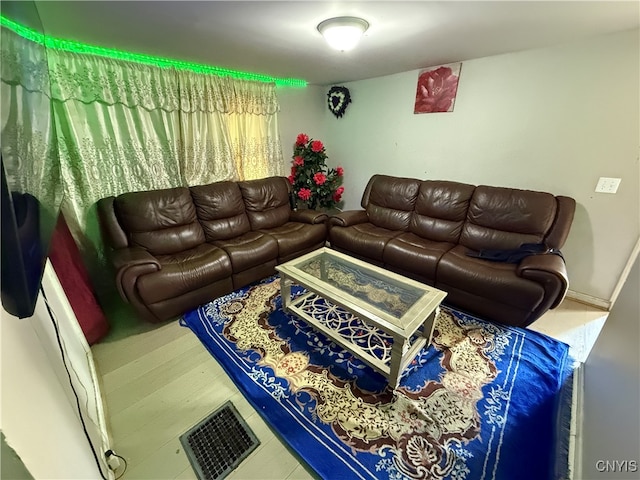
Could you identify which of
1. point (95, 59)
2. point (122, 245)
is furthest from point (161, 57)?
point (122, 245)

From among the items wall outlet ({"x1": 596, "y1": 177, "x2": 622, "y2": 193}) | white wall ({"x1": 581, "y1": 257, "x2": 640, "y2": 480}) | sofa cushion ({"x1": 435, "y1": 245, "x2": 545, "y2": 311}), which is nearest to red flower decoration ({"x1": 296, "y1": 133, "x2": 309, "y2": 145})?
sofa cushion ({"x1": 435, "y1": 245, "x2": 545, "y2": 311})

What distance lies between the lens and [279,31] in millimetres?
1700

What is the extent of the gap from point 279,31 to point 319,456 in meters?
2.42

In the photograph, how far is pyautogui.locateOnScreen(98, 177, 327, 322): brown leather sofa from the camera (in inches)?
75.8

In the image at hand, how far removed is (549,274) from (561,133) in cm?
131

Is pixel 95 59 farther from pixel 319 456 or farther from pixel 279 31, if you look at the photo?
pixel 319 456

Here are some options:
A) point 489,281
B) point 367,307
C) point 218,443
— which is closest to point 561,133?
point 489,281

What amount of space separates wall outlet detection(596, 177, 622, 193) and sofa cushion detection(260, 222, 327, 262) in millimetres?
2392

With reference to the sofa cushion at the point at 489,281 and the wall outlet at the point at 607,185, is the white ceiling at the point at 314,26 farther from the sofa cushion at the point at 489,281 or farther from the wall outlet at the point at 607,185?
the sofa cushion at the point at 489,281

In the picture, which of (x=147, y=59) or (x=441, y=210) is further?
(x=441, y=210)

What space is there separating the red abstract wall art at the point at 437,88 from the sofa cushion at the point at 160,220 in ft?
8.79

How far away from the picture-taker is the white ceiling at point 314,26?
1.38 m

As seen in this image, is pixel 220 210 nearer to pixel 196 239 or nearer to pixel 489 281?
pixel 196 239

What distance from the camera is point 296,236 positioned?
2.74 metres
